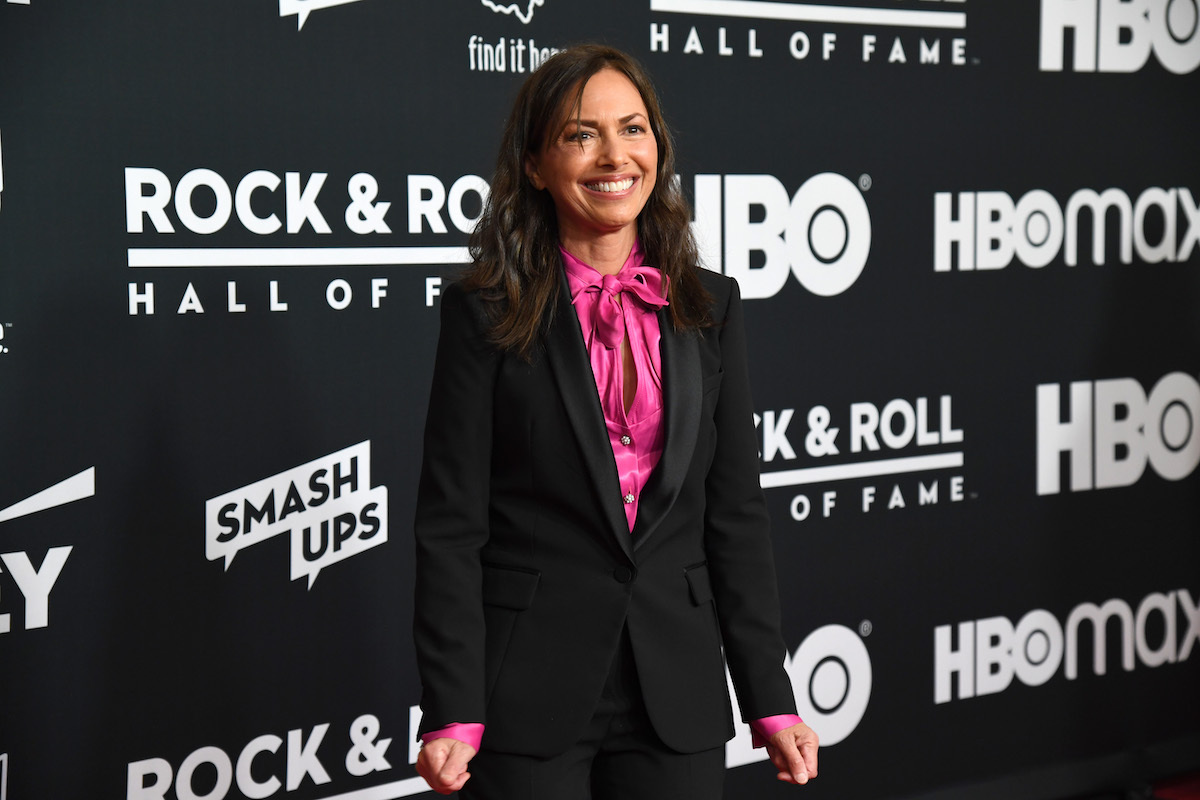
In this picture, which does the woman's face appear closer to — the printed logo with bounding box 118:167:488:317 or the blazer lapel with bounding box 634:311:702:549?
the blazer lapel with bounding box 634:311:702:549

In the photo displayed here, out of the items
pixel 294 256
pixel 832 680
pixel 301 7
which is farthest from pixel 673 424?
pixel 832 680

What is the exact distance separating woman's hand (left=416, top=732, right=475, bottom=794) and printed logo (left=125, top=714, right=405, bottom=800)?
1.09 meters

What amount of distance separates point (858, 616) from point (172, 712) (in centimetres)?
150

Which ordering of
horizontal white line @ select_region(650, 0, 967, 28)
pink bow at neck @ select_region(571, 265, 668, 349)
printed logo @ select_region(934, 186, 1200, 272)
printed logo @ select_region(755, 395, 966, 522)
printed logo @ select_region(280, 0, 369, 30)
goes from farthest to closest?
printed logo @ select_region(934, 186, 1200, 272)
printed logo @ select_region(755, 395, 966, 522)
horizontal white line @ select_region(650, 0, 967, 28)
printed logo @ select_region(280, 0, 369, 30)
pink bow at neck @ select_region(571, 265, 668, 349)

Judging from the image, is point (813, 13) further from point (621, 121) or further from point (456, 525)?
point (456, 525)

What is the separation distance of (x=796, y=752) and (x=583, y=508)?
392 mm

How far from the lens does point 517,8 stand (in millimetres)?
2578

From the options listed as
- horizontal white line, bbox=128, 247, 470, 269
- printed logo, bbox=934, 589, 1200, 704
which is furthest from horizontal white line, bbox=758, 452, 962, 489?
horizontal white line, bbox=128, 247, 470, 269

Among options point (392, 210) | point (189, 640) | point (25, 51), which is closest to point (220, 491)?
point (189, 640)

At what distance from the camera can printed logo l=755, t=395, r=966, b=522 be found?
2.92 metres

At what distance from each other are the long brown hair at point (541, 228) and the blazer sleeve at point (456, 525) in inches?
1.8

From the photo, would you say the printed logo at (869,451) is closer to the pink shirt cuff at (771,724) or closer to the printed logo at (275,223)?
the printed logo at (275,223)

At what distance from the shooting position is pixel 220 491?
7.89ft

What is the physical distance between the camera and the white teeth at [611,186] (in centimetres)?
159
